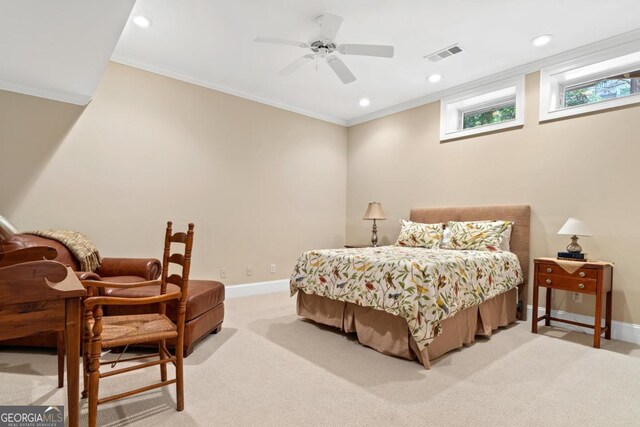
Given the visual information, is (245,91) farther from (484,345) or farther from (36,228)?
(484,345)

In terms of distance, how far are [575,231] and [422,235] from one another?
151cm

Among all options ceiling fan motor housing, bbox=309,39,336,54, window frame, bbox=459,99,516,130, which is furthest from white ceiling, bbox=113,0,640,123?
window frame, bbox=459,99,516,130

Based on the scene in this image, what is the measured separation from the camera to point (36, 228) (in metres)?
3.19

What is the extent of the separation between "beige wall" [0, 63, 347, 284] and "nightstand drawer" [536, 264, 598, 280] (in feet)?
10.4

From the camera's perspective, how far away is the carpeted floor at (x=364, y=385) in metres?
1.81

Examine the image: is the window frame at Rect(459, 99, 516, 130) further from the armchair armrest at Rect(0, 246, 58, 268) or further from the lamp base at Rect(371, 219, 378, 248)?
the armchair armrest at Rect(0, 246, 58, 268)

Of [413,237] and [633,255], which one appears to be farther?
[413,237]

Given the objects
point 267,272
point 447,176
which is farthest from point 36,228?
point 447,176

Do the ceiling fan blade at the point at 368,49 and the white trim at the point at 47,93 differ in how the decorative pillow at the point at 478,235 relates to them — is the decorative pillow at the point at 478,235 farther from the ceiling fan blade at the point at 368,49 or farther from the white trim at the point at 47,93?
the white trim at the point at 47,93

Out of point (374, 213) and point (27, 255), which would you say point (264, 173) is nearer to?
point (374, 213)

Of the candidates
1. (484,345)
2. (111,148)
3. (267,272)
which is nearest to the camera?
(484,345)

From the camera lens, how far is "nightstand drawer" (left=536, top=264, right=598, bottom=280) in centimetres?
286

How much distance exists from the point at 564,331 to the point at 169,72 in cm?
506

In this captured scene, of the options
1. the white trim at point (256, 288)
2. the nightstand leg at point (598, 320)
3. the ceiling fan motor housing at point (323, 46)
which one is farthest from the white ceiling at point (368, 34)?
the white trim at point (256, 288)
